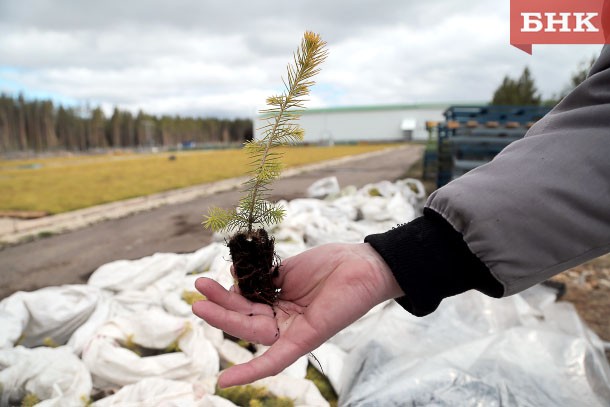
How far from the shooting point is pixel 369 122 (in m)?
80.1

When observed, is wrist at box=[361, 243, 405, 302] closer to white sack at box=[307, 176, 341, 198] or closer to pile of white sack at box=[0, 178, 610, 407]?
pile of white sack at box=[0, 178, 610, 407]

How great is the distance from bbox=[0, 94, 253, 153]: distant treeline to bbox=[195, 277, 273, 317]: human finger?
217 feet

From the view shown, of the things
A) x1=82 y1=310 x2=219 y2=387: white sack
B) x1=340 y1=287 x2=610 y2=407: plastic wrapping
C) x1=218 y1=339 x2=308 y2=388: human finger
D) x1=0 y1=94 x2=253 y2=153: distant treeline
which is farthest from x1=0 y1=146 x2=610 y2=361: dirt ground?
x1=0 y1=94 x2=253 y2=153: distant treeline

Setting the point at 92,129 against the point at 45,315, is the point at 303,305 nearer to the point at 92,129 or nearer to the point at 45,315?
the point at 45,315

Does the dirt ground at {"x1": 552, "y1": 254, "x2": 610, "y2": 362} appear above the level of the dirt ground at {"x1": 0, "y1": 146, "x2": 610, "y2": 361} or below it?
below

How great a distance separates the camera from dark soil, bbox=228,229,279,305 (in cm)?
159

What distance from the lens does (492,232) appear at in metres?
1.21

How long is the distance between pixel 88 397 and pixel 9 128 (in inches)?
2803

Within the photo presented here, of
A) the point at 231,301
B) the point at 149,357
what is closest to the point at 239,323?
the point at 231,301

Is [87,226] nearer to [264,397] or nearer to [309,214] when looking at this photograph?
[309,214]

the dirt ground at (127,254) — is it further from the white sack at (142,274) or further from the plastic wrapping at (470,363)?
the white sack at (142,274)

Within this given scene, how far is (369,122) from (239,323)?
266 ft

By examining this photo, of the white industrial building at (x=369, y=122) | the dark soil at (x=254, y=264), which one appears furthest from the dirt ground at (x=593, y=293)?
the white industrial building at (x=369, y=122)

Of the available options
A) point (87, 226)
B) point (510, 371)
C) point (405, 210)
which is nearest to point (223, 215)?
point (510, 371)
